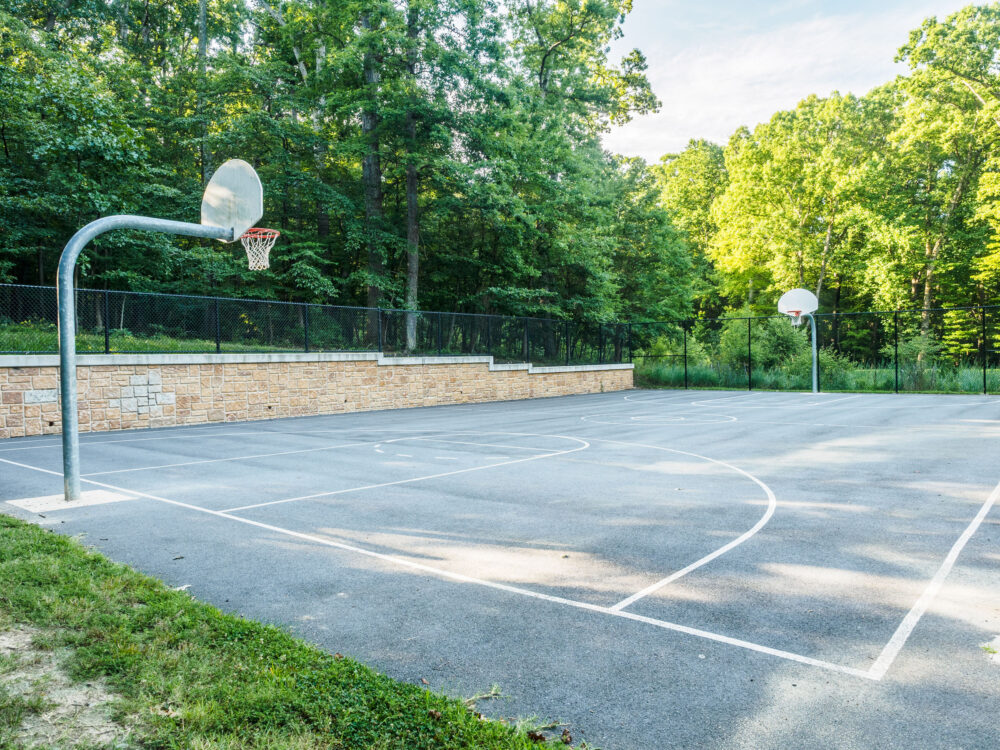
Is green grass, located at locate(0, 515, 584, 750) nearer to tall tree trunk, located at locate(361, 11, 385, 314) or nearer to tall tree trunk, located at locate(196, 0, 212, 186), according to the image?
tall tree trunk, located at locate(361, 11, 385, 314)

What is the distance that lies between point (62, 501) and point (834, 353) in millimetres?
29092

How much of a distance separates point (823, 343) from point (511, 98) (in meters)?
19.0

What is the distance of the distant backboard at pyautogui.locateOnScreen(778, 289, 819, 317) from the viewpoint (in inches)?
1069

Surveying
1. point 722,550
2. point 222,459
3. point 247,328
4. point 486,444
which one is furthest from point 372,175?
point 722,550

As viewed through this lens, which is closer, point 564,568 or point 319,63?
point 564,568

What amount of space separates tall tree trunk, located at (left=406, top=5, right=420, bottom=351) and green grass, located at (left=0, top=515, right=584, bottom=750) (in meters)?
17.3

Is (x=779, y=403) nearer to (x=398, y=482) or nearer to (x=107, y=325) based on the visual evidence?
(x=398, y=482)

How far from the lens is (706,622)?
3777 millimetres

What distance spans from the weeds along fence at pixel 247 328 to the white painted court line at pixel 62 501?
755 centimetres

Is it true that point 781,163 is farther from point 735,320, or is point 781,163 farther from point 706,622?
point 706,622

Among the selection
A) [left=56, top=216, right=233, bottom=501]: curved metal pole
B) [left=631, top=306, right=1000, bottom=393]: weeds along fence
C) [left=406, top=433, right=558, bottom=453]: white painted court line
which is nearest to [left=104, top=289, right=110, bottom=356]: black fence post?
[left=406, top=433, right=558, bottom=453]: white painted court line

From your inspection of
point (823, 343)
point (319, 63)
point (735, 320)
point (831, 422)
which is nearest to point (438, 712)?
point (831, 422)

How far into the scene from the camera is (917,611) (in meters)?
3.91

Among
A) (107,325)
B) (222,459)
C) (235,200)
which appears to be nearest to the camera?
(235,200)
